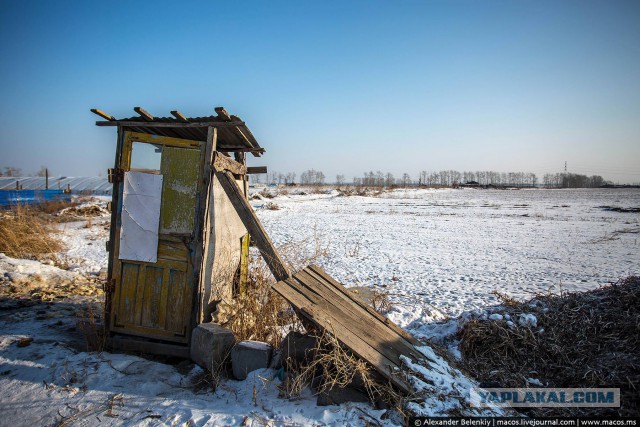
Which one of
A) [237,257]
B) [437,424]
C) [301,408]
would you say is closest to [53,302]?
[237,257]

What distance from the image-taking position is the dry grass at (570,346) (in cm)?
307

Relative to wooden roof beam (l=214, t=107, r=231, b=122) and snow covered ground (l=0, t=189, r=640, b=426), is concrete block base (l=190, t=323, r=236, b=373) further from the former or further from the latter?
wooden roof beam (l=214, t=107, r=231, b=122)

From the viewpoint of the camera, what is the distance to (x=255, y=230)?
161 inches

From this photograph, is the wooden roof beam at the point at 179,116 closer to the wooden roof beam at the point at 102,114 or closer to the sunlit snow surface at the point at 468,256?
the wooden roof beam at the point at 102,114

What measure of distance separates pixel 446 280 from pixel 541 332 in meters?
3.74

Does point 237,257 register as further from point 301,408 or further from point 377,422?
point 377,422

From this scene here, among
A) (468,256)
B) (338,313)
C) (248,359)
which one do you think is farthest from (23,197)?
(468,256)

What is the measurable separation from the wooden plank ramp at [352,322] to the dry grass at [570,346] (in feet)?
2.91

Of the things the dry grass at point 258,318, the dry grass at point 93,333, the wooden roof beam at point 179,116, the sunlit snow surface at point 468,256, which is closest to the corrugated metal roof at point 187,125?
the wooden roof beam at point 179,116

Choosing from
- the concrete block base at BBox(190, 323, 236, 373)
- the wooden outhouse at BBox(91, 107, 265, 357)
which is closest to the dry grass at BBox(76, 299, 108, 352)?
the wooden outhouse at BBox(91, 107, 265, 357)

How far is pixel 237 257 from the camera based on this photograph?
5590 millimetres

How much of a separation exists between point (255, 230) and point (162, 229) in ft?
4.24

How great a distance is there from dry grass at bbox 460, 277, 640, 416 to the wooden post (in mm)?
2609

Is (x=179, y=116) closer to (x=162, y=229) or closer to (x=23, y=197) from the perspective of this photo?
(x=162, y=229)
